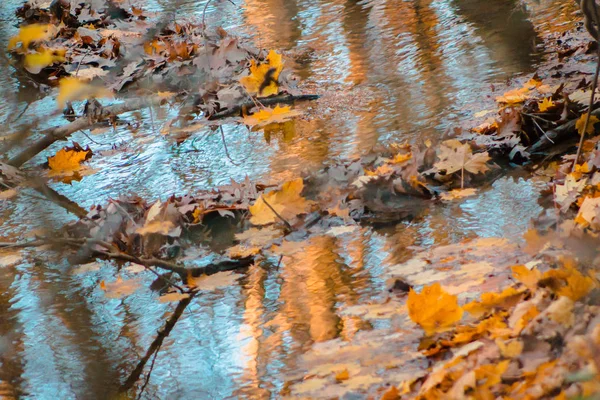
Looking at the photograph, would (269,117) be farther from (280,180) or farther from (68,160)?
(68,160)

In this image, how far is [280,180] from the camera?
3.48 m

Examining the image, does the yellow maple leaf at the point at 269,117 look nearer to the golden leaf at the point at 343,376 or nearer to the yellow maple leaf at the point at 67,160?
the yellow maple leaf at the point at 67,160

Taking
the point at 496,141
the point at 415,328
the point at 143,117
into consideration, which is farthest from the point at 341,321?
the point at 143,117

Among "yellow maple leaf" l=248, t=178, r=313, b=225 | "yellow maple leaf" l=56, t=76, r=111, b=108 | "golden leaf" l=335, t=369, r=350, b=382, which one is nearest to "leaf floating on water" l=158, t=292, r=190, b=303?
"yellow maple leaf" l=248, t=178, r=313, b=225

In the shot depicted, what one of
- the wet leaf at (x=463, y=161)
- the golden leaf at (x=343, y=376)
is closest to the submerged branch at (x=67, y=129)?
A: the wet leaf at (x=463, y=161)

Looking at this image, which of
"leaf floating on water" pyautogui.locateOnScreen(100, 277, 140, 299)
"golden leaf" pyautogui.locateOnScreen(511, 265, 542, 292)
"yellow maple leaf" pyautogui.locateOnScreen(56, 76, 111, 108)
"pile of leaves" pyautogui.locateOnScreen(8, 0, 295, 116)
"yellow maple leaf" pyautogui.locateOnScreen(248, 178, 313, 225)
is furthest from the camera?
"pile of leaves" pyautogui.locateOnScreen(8, 0, 295, 116)

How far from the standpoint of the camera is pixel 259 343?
2.32 m

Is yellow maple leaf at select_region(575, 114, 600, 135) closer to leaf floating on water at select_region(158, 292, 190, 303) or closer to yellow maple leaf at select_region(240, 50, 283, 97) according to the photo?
leaf floating on water at select_region(158, 292, 190, 303)

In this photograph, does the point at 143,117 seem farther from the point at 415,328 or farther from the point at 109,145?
the point at 415,328

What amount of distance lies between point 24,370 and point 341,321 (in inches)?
39.8

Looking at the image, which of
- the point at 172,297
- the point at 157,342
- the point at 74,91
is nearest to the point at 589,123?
the point at 172,297

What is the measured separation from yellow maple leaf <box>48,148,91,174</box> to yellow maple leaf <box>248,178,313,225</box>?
1.64 m

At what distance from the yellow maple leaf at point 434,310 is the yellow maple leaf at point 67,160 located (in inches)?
109

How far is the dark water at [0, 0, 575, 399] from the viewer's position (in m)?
2.29
